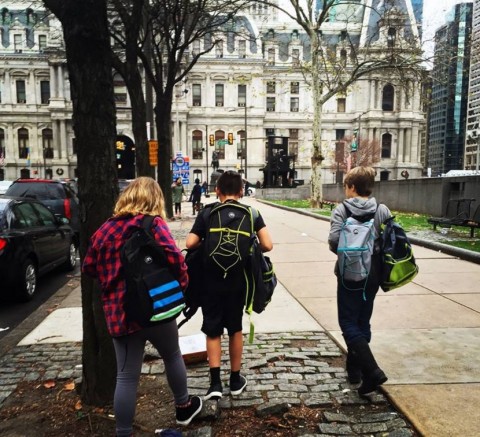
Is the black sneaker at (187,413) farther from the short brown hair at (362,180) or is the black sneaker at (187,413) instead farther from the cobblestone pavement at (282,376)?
the short brown hair at (362,180)

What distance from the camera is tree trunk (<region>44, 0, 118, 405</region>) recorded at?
3.16m

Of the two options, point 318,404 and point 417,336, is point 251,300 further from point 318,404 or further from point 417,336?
point 417,336

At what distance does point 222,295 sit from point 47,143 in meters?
79.1

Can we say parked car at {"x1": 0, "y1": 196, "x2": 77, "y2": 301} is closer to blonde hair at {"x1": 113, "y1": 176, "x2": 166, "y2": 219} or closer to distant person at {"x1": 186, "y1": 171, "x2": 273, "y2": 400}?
distant person at {"x1": 186, "y1": 171, "x2": 273, "y2": 400}

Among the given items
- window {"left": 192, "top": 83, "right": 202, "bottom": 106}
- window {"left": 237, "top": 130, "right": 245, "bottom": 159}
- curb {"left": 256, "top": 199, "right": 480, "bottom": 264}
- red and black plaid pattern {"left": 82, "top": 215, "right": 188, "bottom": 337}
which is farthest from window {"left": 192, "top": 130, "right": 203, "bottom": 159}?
red and black plaid pattern {"left": 82, "top": 215, "right": 188, "bottom": 337}

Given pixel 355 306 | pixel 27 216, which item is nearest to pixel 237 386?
pixel 355 306

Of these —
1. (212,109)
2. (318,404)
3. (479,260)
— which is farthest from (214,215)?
(212,109)

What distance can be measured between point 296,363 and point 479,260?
5.88m

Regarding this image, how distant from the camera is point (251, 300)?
133 inches

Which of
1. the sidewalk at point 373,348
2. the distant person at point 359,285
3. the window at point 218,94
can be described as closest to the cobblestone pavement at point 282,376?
the sidewalk at point 373,348

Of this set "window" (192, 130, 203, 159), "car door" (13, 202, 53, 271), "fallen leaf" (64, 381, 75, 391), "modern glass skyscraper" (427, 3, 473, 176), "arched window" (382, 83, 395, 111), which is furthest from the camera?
"arched window" (382, 83, 395, 111)

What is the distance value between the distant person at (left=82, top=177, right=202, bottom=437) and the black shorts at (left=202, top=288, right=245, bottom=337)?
1.54 ft

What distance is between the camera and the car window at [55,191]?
12.0m

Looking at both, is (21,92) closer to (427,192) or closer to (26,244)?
(427,192)
